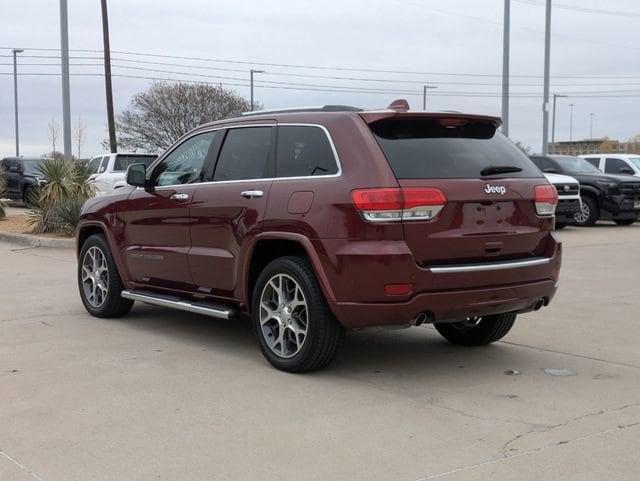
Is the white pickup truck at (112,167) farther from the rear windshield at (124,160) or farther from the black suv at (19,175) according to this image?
the black suv at (19,175)

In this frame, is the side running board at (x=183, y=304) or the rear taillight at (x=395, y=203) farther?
the side running board at (x=183, y=304)

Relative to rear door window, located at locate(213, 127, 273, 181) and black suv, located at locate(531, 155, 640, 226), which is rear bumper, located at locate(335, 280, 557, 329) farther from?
black suv, located at locate(531, 155, 640, 226)

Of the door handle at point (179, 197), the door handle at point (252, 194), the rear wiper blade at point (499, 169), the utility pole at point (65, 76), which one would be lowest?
the door handle at point (179, 197)

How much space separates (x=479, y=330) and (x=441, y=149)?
1.79 m

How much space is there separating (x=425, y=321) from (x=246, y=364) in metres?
1.54

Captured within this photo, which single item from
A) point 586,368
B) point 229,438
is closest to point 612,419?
point 586,368

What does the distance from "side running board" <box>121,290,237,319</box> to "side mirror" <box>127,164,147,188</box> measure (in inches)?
40.1

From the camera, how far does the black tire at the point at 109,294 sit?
289 inches

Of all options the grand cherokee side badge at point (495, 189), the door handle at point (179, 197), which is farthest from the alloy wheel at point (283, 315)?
the grand cherokee side badge at point (495, 189)

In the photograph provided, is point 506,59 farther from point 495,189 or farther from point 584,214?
point 495,189

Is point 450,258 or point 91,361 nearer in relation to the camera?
point 450,258

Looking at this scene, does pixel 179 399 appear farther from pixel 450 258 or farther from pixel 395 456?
pixel 450 258

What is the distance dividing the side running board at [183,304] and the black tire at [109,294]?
11.2 inches

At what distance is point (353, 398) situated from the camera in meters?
4.91
